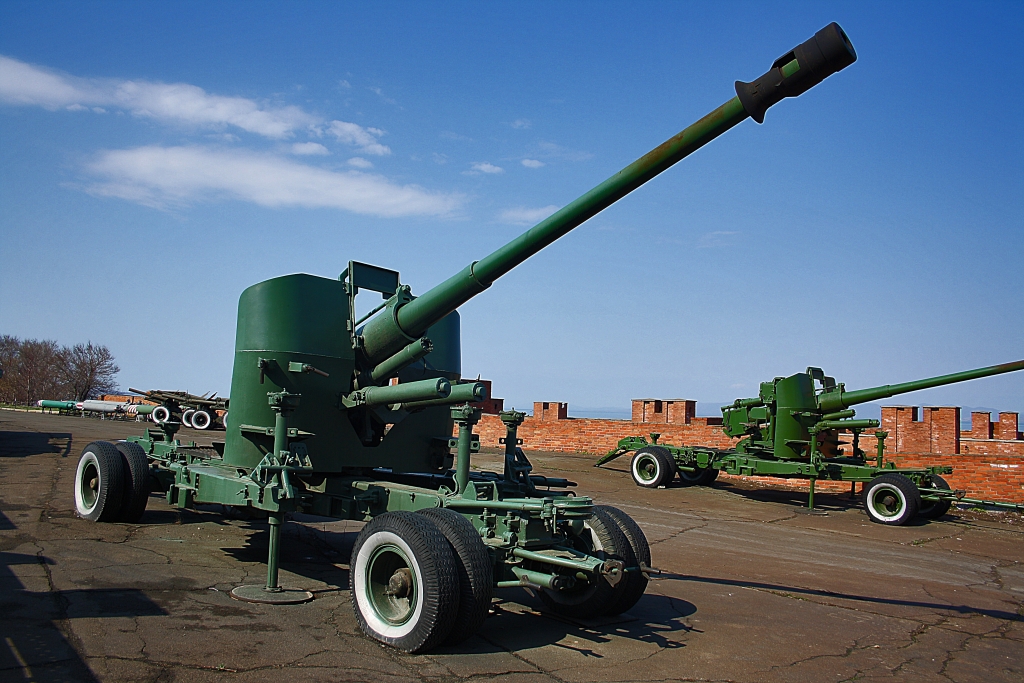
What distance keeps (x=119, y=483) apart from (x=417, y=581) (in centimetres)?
486

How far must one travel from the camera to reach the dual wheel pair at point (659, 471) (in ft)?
52.2

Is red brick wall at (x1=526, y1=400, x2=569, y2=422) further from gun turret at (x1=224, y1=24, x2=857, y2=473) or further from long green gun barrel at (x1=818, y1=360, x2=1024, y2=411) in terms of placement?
gun turret at (x1=224, y1=24, x2=857, y2=473)

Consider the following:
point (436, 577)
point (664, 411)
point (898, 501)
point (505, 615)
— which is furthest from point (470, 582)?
point (664, 411)

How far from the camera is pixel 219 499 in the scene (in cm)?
663

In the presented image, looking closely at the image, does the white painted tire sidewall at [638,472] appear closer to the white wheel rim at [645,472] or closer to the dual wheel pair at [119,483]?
the white wheel rim at [645,472]

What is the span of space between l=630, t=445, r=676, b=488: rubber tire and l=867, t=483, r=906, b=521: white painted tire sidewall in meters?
3.99

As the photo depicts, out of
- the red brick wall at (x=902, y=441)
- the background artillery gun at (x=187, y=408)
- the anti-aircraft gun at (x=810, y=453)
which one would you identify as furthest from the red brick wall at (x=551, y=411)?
the background artillery gun at (x=187, y=408)

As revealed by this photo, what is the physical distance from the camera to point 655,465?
16047 mm

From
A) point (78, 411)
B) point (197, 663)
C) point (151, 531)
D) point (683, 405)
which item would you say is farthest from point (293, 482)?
point (78, 411)

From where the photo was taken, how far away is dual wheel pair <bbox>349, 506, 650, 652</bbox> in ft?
15.4

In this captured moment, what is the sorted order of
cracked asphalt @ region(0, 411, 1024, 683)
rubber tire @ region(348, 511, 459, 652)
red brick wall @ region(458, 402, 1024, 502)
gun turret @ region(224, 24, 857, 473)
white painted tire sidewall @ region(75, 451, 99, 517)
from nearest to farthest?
cracked asphalt @ region(0, 411, 1024, 683) → rubber tire @ region(348, 511, 459, 652) → gun turret @ region(224, 24, 857, 473) → white painted tire sidewall @ region(75, 451, 99, 517) → red brick wall @ region(458, 402, 1024, 502)

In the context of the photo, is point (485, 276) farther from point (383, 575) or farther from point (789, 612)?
point (789, 612)

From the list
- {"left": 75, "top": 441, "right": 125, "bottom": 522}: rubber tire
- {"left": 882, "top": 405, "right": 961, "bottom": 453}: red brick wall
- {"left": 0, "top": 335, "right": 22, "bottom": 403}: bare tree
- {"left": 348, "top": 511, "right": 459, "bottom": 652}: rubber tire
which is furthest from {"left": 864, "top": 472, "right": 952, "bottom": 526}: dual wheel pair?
{"left": 0, "top": 335, "right": 22, "bottom": 403}: bare tree

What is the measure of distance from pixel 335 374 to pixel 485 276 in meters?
2.00
